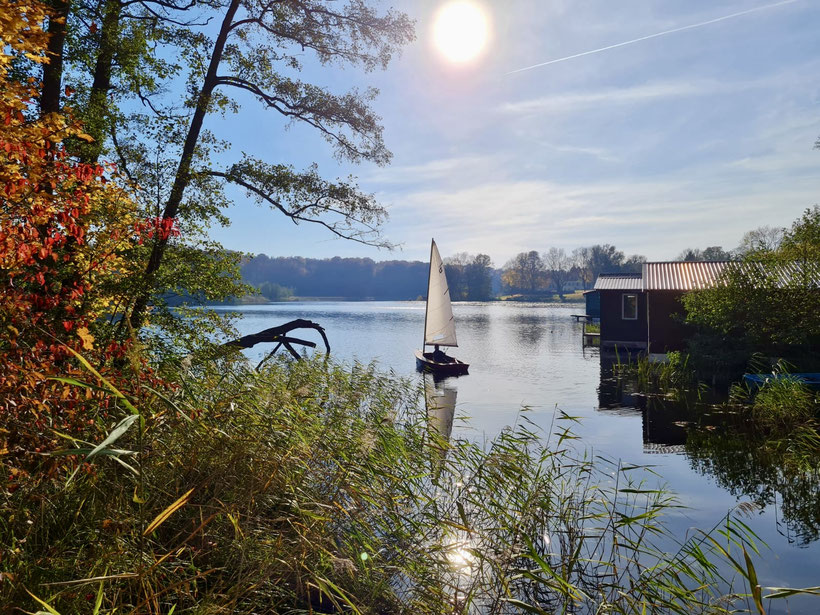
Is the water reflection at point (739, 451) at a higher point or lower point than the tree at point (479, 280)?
lower

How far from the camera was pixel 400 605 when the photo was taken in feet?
16.1

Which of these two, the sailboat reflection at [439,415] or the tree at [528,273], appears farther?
the tree at [528,273]

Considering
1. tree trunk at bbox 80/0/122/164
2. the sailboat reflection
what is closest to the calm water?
the sailboat reflection

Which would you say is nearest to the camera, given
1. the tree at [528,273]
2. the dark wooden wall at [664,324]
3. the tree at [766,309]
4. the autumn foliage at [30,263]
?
the autumn foliage at [30,263]

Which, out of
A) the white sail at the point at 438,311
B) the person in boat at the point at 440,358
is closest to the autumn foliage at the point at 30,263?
the person in boat at the point at 440,358

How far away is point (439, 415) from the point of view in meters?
18.6

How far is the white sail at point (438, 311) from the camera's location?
98.9ft

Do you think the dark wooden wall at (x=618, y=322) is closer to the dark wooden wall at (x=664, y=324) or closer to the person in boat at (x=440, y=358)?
the dark wooden wall at (x=664, y=324)

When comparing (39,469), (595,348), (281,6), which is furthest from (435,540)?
(595,348)

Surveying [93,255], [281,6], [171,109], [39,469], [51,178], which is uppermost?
[281,6]

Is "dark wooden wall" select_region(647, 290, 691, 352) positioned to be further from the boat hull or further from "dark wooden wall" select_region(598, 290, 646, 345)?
the boat hull

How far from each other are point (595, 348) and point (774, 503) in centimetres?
3162

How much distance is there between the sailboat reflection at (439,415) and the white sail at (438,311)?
3764mm

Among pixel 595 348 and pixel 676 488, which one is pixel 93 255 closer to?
pixel 676 488
